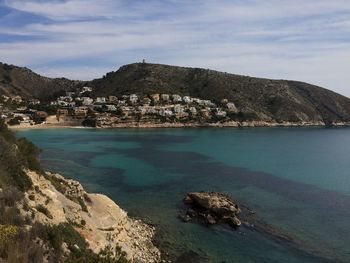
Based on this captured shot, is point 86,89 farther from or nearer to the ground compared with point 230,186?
farther from the ground

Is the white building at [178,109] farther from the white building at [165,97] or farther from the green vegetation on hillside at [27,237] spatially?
the green vegetation on hillside at [27,237]

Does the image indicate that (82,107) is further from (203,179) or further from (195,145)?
(203,179)

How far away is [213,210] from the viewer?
99.2 ft

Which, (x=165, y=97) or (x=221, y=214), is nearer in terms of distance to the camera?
(x=221, y=214)

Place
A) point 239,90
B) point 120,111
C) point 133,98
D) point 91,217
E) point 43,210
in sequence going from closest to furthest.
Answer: point 43,210 → point 91,217 → point 120,111 → point 133,98 → point 239,90

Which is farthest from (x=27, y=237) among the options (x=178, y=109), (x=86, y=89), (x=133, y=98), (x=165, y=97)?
(x=86, y=89)

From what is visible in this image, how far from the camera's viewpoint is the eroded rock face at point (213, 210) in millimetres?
28906

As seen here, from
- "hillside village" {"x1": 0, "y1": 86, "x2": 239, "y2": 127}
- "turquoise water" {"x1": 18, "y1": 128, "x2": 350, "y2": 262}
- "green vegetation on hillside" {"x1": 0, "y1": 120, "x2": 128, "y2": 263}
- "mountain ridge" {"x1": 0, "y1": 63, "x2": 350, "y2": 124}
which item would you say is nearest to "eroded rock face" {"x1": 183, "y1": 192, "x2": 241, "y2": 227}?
"turquoise water" {"x1": 18, "y1": 128, "x2": 350, "y2": 262}

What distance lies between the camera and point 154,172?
159ft

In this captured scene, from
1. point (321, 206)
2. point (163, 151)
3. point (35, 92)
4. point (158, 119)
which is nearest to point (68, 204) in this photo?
point (321, 206)

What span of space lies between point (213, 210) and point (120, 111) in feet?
332

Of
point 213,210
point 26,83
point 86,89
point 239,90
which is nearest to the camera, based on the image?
point 213,210

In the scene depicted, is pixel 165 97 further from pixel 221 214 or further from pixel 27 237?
pixel 27 237

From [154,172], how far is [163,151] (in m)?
21.5
